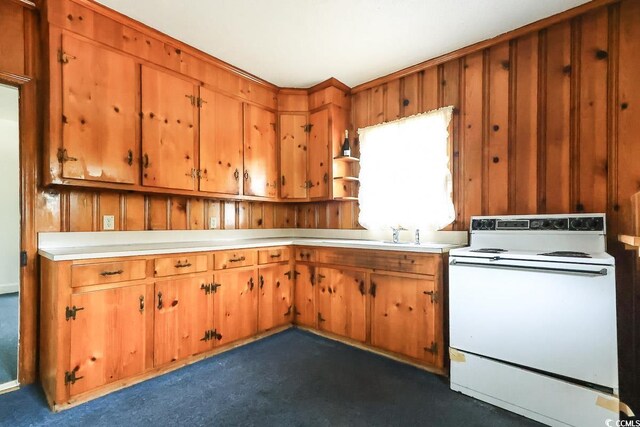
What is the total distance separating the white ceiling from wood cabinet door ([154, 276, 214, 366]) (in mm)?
1946

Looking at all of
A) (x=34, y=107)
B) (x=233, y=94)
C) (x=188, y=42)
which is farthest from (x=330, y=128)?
(x=34, y=107)

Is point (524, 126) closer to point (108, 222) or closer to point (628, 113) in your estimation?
point (628, 113)

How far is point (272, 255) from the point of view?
9.83ft

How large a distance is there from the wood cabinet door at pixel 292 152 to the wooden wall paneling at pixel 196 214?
2.92ft

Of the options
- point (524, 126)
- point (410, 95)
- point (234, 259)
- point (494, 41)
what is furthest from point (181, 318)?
point (494, 41)

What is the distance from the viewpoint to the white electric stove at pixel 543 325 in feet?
5.05

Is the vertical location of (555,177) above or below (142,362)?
above

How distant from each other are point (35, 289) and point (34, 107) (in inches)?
49.5

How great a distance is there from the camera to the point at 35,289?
83.2 inches

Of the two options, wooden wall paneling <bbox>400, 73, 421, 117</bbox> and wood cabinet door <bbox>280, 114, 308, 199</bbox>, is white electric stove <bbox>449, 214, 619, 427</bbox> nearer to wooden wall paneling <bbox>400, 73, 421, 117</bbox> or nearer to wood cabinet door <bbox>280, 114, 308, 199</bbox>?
wooden wall paneling <bbox>400, 73, 421, 117</bbox>

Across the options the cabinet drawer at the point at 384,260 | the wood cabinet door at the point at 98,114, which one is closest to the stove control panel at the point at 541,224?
the cabinet drawer at the point at 384,260

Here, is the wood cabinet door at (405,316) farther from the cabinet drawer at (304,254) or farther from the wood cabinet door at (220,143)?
the wood cabinet door at (220,143)

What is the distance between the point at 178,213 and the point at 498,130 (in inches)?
112

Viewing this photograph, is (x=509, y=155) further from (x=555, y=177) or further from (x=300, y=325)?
(x=300, y=325)
